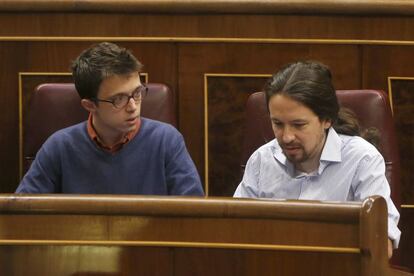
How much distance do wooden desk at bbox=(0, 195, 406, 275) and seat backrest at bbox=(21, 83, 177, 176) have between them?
45 centimetres

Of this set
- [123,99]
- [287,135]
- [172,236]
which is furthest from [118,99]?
[172,236]

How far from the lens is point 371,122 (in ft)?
3.95

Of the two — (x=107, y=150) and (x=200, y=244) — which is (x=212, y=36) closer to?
(x=107, y=150)

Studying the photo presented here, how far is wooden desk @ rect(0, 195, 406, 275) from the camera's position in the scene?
81cm

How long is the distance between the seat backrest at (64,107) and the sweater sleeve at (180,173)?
8 centimetres

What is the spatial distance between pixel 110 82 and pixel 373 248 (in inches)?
19.6

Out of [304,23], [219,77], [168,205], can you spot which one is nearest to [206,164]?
[219,77]

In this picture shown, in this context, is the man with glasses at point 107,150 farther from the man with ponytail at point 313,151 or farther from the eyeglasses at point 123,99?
the man with ponytail at point 313,151

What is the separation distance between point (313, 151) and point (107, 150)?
0.87 feet

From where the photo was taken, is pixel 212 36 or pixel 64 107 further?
pixel 212 36

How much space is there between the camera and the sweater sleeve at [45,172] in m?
1.21

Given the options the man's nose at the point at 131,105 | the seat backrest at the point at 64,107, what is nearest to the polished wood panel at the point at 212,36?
the seat backrest at the point at 64,107

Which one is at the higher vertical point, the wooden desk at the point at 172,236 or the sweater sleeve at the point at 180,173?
the sweater sleeve at the point at 180,173

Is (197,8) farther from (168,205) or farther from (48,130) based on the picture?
(168,205)
